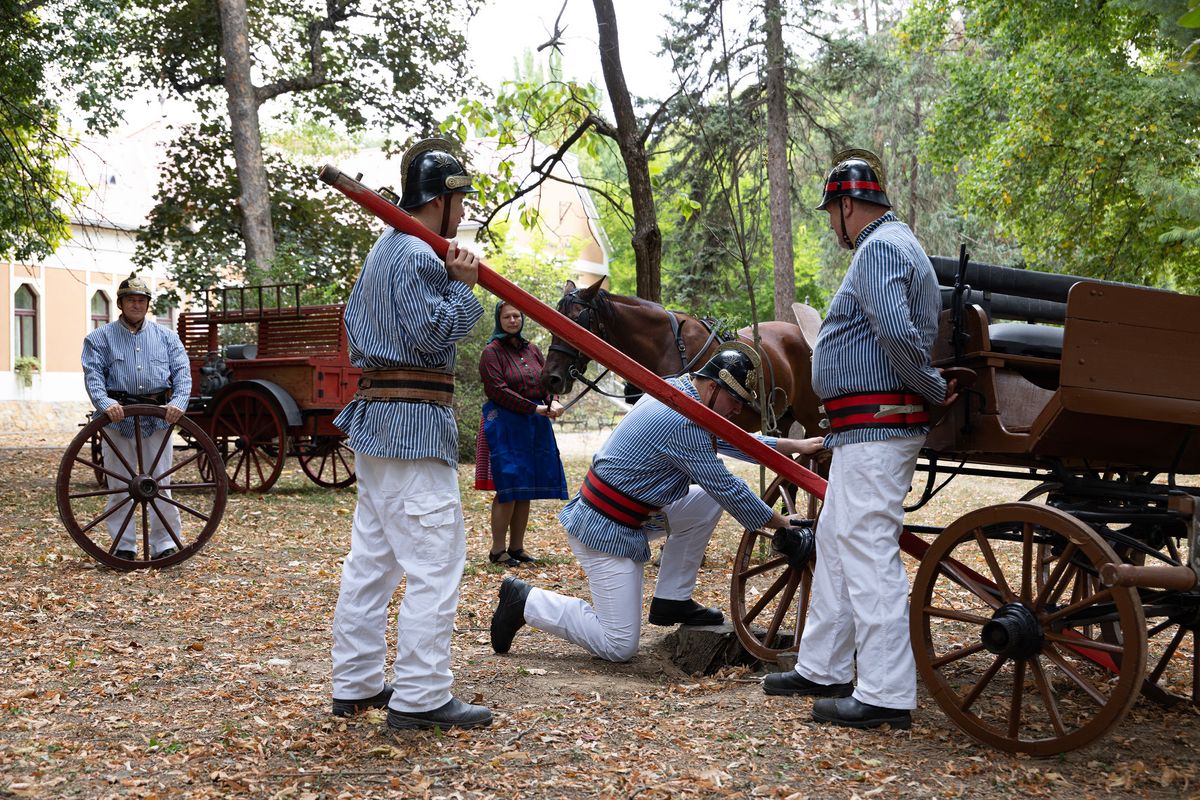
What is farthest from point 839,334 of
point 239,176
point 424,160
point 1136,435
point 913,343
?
point 239,176

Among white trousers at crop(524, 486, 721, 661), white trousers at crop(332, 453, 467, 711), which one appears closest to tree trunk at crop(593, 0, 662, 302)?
white trousers at crop(524, 486, 721, 661)

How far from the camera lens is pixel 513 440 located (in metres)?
7.81

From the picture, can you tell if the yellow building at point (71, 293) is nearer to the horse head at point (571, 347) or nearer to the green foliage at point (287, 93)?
the green foliage at point (287, 93)

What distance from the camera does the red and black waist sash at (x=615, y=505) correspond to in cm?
508

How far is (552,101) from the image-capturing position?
1109 centimetres

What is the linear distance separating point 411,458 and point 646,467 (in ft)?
4.73

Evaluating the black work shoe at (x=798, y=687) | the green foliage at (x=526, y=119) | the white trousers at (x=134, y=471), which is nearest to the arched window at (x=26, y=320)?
the green foliage at (x=526, y=119)

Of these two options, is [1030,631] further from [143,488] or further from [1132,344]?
[143,488]

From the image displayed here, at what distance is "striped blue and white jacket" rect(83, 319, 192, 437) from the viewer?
7387mm

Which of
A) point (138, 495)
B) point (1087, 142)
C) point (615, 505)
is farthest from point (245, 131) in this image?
point (615, 505)

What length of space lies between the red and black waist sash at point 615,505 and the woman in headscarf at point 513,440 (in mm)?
2560

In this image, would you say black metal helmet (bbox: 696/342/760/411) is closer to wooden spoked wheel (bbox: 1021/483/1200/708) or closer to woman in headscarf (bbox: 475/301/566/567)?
wooden spoked wheel (bbox: 1021/483/1200/708)

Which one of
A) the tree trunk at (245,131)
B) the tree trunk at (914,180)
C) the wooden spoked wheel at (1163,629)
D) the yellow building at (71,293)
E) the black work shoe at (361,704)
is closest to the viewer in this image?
the wooden spoked wheel at (1163,629)

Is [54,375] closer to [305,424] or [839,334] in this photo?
[305,424]
